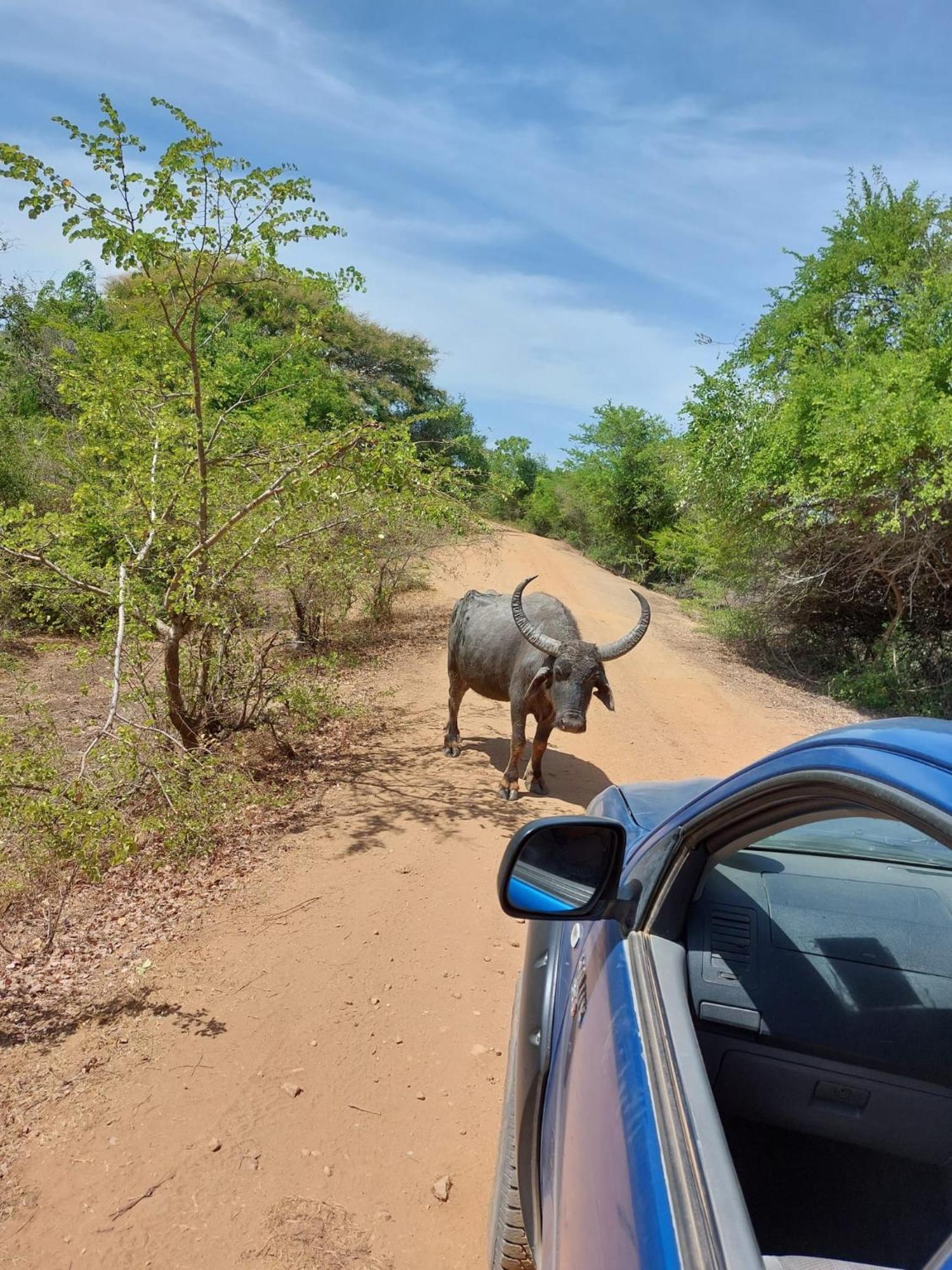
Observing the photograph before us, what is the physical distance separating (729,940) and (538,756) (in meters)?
5.49

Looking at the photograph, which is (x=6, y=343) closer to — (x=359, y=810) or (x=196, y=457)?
(x=196, y=457)

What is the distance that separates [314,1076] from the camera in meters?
3.92

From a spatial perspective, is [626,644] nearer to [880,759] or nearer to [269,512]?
[269,512]

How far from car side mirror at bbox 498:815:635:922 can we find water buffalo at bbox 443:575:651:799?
4380 mm

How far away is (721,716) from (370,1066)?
856 centimetres

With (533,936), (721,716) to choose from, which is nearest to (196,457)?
(533,936)

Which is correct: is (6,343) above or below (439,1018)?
above

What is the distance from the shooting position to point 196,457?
694cm

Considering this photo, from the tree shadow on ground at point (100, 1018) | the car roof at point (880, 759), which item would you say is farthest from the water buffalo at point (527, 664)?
the car roof at point (880, 759)

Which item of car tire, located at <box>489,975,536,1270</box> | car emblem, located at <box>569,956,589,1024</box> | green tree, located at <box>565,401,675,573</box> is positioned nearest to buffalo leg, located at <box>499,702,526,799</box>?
car tire, located at <box>489,975,536,1270</box>

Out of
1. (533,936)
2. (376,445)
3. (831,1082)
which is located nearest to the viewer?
(831,1082)

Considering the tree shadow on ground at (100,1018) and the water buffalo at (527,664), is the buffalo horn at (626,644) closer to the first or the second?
the water buffalo at (527,664)

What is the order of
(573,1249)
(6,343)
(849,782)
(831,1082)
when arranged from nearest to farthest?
(849,782)
(573,1249)
(831,1082)
(6,343)

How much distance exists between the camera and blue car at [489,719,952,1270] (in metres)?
1.56
